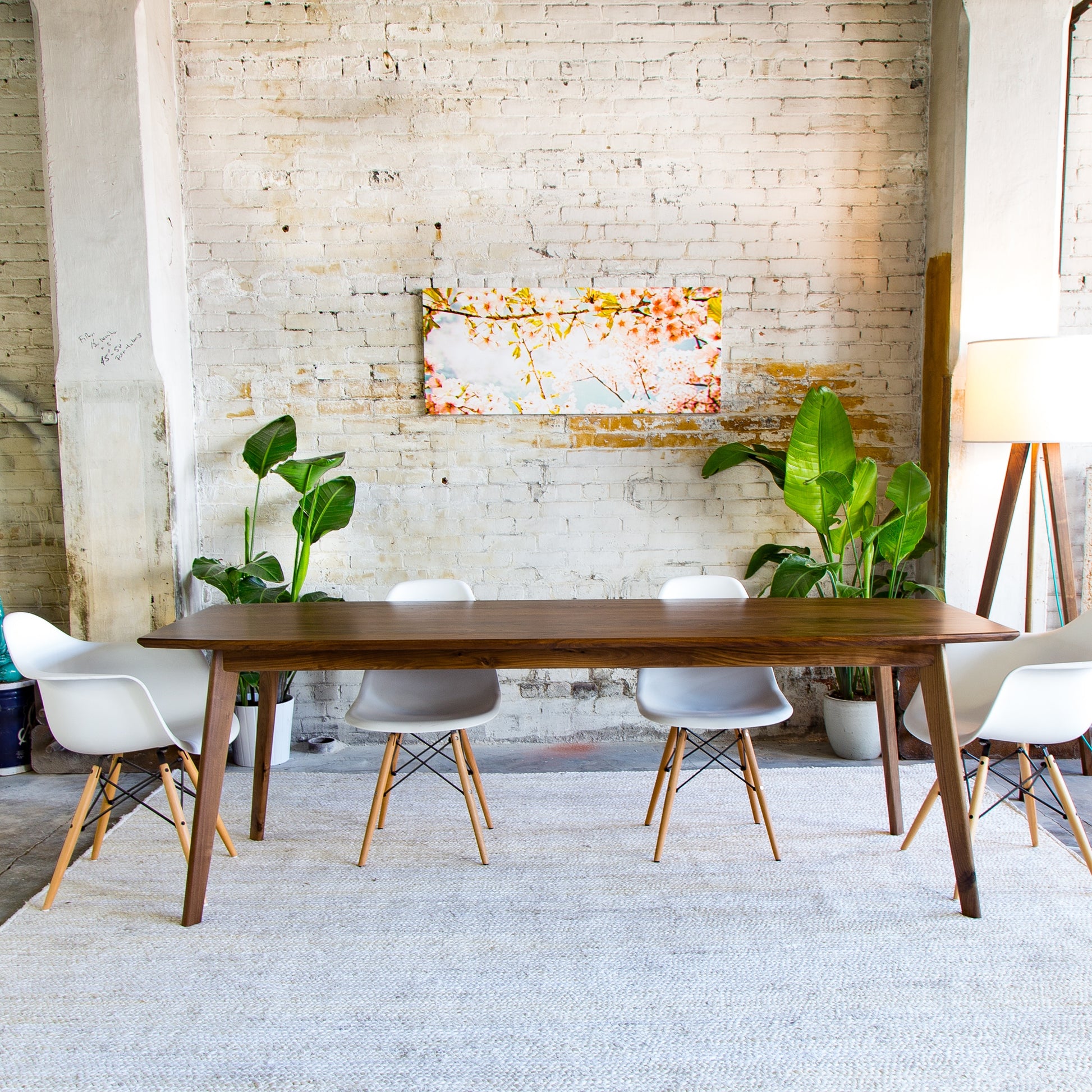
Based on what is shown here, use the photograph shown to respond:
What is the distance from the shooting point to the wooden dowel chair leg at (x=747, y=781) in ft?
10.3

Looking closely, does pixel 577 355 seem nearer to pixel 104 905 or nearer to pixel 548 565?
pixel 548 565

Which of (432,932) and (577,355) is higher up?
(577,355)

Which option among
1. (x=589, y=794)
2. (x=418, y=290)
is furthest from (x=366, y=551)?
(x=589, y=794)

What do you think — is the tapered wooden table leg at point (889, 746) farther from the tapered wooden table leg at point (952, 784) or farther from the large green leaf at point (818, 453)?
the large green leaf at point (818, 453)

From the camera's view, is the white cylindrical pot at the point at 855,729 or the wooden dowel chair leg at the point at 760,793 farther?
the white cylindrical pot at the point at 855,729

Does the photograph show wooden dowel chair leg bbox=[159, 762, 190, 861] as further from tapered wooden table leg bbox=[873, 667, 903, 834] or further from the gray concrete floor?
tapered wooden table leg bbox=[873, 667, 903, 834]

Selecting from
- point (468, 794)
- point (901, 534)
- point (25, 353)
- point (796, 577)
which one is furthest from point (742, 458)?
point (25, 353)

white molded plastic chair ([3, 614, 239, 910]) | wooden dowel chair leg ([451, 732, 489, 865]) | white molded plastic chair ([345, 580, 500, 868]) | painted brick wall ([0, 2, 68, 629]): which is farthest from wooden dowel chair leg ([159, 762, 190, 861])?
painted brick wall ([0, 2, 68, 629])

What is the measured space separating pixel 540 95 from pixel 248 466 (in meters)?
2.26

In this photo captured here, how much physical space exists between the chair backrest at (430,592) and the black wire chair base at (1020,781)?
6.17 ft

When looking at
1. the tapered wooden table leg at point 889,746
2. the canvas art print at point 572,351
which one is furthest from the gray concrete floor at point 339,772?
the canvas art print at point 572,351

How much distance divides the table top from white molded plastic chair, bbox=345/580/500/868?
0.37 metres

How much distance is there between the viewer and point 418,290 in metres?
4.29

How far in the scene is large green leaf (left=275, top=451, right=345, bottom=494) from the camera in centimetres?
398
